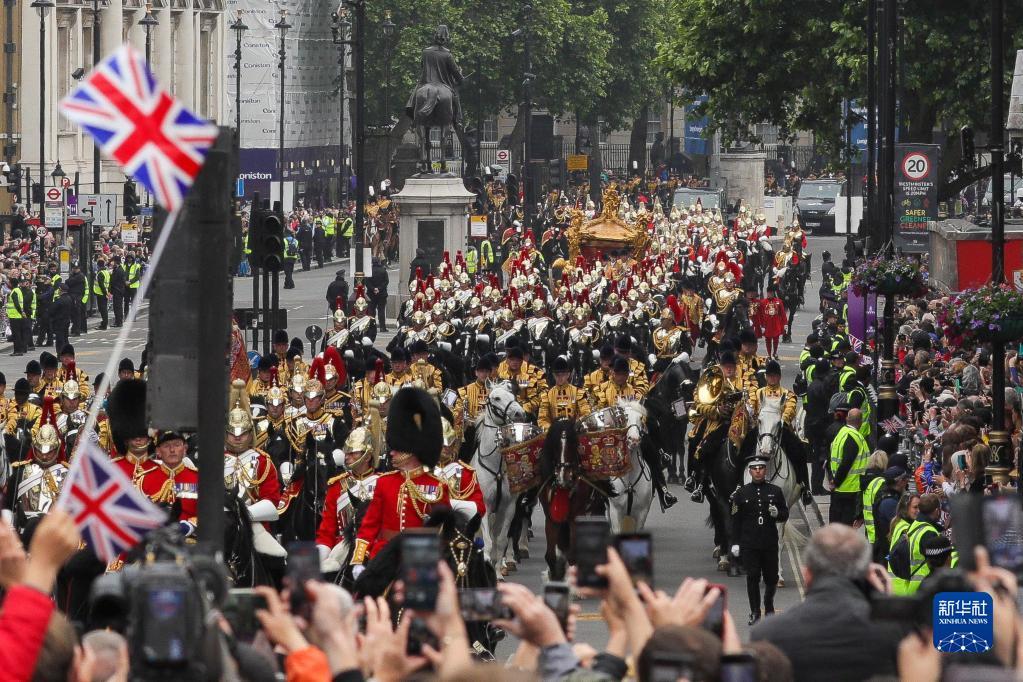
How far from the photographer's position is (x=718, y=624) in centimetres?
670

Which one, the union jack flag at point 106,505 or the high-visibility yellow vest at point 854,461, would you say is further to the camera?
the high-visibility yellow vest at point 854,461

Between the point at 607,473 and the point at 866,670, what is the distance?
10.9 m

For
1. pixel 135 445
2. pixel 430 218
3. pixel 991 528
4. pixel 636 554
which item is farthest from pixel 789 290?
pixel 636 554

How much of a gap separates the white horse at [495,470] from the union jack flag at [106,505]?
11126 mm

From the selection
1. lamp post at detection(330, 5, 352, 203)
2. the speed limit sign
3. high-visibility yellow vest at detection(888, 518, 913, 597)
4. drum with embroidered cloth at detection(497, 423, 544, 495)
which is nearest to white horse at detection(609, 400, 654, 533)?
drum with embroidered cloth at detection(497, 423, 544, 495)

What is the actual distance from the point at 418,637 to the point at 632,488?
1227 centimetres

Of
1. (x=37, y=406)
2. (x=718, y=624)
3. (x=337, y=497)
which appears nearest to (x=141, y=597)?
(x=718, y=624)

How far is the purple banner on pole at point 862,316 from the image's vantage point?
90.9 feet

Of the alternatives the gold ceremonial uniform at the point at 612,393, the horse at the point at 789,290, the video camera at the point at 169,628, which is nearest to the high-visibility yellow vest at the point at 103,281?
the horse at the point at 789,290

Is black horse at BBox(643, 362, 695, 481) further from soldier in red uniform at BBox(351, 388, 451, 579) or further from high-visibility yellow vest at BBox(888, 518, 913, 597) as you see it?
soldier in red uniform at BBox(351, 388, 451, 579)

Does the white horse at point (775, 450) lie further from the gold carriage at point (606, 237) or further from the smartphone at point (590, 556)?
the gold carriage at point (606, 237)

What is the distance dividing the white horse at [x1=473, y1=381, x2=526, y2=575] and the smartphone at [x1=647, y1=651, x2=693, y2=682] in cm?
1273

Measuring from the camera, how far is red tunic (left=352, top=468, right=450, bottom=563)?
1284 cm

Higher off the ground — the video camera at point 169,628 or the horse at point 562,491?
the video camera at point 169,628
